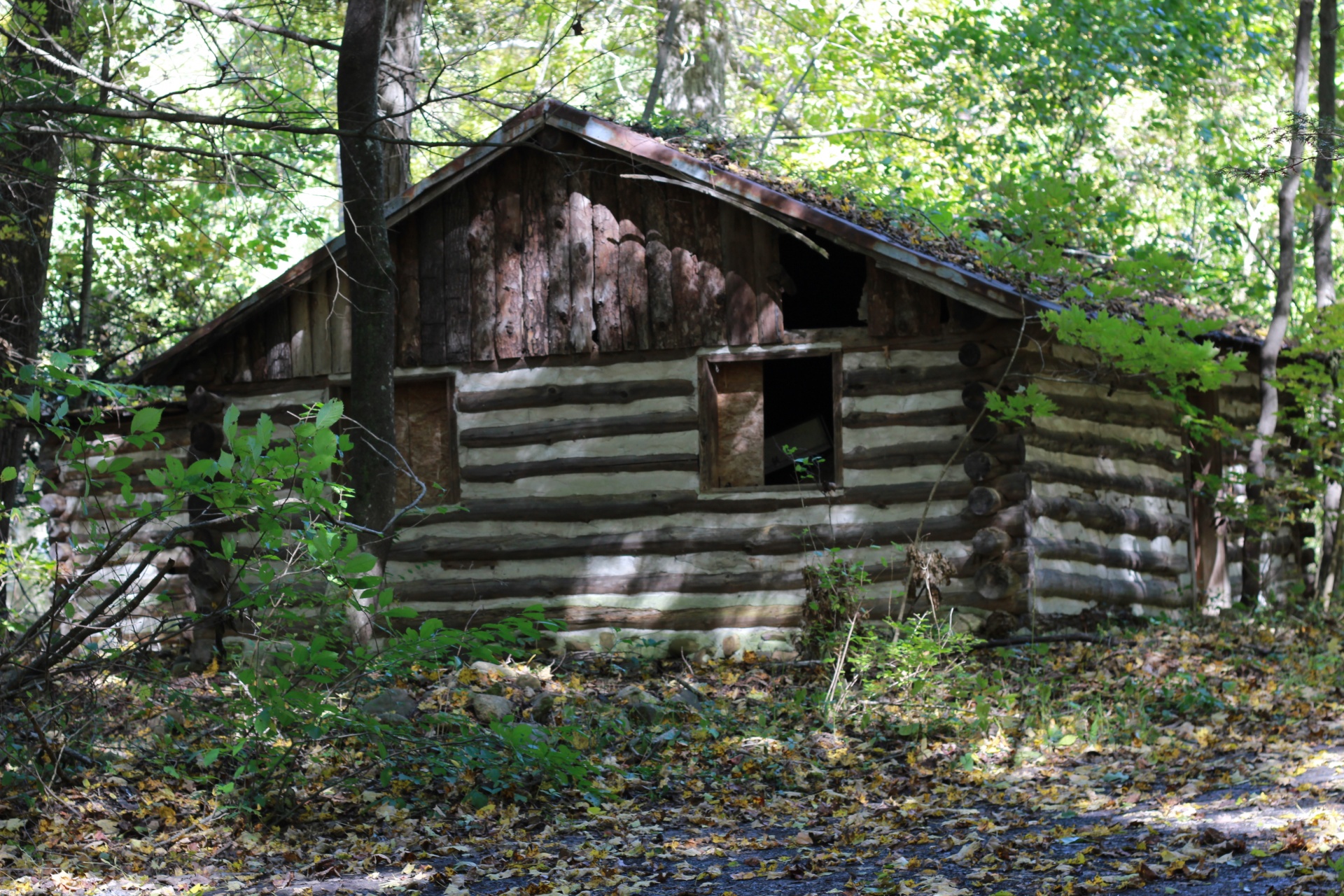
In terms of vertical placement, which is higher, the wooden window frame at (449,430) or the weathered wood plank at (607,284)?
the weathered wood plank at (607,284)

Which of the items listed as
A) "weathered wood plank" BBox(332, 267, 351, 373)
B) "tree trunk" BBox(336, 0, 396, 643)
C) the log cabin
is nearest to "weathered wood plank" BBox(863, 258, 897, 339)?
the log cabin

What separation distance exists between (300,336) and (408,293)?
117cm

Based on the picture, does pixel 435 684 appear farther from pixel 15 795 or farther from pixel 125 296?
pixel 125 296

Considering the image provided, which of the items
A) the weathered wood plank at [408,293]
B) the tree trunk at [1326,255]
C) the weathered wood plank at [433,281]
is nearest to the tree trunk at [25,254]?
the weathered wood plank at [408,293]

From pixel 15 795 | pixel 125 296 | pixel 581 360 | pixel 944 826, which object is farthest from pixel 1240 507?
pixel 125 296

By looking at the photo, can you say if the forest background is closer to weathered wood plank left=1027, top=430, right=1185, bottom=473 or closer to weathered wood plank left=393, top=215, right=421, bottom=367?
weathered wood plank left=1027, top=430, right=1185, bottom=473

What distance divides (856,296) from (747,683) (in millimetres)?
5810

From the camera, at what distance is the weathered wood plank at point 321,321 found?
11.8 meters

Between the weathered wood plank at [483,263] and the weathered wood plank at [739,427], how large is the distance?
6.98ft

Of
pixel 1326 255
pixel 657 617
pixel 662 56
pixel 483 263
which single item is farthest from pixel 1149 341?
pixel 662 56

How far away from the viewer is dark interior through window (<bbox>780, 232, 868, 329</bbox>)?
1340 centimetres

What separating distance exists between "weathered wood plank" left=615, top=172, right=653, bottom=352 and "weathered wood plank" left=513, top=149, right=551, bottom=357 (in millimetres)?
712

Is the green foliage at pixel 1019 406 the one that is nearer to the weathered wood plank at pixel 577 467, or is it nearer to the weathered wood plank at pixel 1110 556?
the weathered wood plank at pixel 1110 556

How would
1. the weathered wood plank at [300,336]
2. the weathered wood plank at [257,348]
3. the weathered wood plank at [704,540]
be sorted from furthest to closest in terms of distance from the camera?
1. the weathered wood plank at [257,348]
2. the weathered wood plank at [300,336]
3. the weathered wood plank at [704,540]
